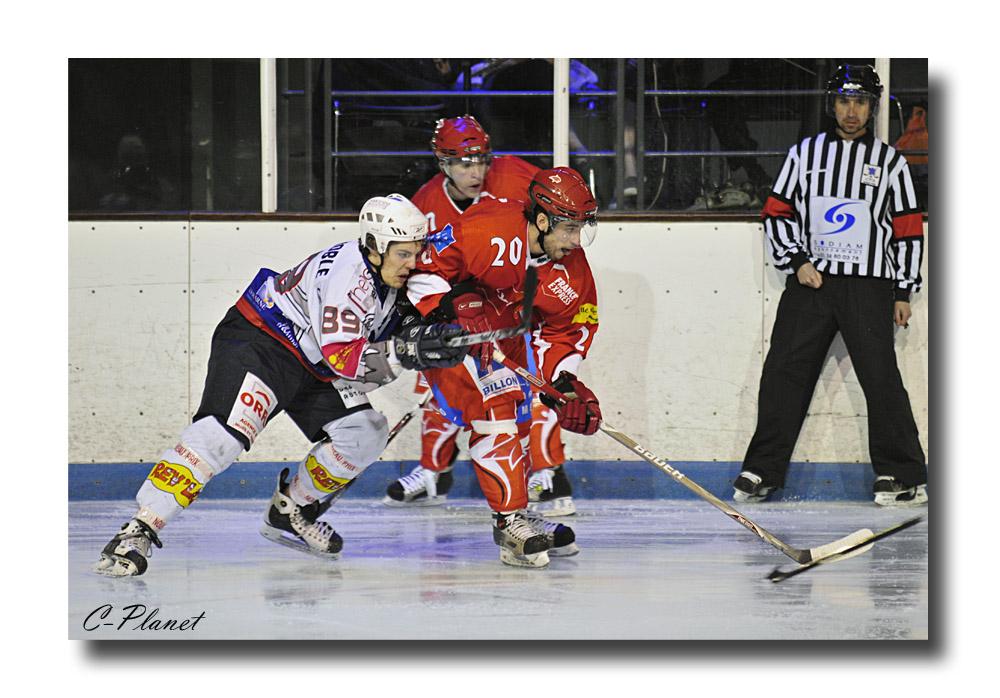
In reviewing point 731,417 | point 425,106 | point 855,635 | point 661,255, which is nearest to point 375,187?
point 425,106

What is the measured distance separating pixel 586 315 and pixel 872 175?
0.95 metres

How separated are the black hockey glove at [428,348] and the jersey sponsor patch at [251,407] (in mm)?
374

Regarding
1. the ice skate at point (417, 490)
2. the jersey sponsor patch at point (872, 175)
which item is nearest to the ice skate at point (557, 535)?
the ice skate at point (417, 490)

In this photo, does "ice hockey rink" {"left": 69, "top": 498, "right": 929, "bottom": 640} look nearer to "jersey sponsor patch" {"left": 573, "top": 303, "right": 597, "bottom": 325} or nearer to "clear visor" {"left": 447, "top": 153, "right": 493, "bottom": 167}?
"jersey sponsor patch" {"left": 573, "top": 303, "right": 597, "bottom": 325}

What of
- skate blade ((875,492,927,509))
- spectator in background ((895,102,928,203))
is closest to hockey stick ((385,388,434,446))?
skate blade ((875,492,927,509))

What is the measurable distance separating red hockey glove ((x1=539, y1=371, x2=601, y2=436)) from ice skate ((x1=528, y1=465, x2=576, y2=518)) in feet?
2.01

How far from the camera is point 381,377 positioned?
3068mm

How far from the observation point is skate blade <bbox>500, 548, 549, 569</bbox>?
3391 millimetres

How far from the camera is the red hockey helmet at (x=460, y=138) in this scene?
3738 mm

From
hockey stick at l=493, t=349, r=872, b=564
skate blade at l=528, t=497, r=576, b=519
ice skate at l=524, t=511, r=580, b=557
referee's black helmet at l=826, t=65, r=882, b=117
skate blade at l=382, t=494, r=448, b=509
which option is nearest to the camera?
hockey stick at l=493, t=349, r=872, b=564

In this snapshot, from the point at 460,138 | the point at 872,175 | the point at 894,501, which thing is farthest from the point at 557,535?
the point at 872,175

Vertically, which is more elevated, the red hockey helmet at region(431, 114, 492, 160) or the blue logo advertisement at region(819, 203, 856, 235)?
the red hockey helmet at region(431, 114, 492, 160)
